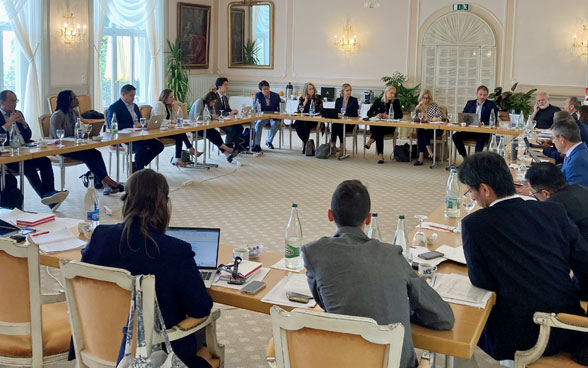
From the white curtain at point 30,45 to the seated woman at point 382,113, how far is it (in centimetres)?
581

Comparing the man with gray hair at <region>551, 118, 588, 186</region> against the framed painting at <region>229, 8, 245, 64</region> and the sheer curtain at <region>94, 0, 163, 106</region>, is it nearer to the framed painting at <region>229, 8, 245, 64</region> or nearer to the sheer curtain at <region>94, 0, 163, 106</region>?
the sheer curtain at <region>94, 0, 163, 106</region>

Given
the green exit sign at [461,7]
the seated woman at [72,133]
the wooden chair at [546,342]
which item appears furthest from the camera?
the green exit sign at [461,7]

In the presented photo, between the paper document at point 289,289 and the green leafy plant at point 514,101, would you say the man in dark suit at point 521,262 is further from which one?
the green leafy plant at point 514,101

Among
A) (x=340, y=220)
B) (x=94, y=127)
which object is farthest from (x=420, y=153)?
(x=340, y=220)

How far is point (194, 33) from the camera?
16.0 meters

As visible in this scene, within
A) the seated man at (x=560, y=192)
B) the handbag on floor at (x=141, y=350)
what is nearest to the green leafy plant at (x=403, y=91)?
the seated man at (x=560, y=192)

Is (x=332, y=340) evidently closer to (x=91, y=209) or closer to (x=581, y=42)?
(x=91, y=209)

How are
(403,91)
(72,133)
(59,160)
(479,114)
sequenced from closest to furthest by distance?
(59,160) < (72,133) < (479,114) < (403,91)

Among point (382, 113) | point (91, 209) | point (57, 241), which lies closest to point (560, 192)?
point (91, 209)

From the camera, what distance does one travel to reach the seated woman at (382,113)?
11969 mm

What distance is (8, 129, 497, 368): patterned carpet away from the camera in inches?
188

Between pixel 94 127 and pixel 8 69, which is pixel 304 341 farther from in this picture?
pixel 8 69

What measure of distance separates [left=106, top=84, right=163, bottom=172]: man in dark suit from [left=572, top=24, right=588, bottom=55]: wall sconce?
866 cm

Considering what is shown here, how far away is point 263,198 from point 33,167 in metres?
2.80
